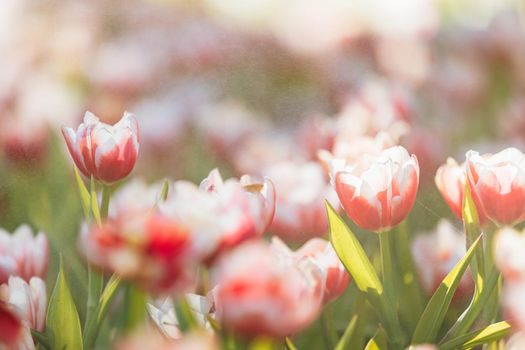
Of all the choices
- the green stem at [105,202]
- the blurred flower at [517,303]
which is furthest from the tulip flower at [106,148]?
the blurred flower at [517,303]

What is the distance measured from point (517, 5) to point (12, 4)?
1.93ft

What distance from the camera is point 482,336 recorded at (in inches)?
20.0

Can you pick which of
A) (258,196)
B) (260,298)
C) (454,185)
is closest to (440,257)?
(454,185)

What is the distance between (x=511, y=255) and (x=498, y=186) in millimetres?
46

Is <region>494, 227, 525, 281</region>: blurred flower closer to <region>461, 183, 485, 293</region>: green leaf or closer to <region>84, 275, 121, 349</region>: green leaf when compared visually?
<region>461, 183, 485, 293</region>: green leaf

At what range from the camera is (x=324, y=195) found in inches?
24.7

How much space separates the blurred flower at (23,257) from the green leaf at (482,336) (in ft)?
0.78

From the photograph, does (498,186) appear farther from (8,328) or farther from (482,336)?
(8,328)

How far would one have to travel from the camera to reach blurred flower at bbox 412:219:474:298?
2.07 ft

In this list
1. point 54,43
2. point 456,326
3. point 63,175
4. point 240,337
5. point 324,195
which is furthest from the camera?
point 54,43

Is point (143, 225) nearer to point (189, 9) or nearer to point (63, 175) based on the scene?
point (63, 175)

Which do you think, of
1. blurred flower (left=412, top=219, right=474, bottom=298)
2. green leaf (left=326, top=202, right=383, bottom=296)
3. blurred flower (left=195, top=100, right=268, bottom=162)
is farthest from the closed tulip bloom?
blurred flower (left=195, top=100, right=268, bottom=162)

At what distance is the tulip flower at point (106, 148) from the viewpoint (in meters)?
0.53

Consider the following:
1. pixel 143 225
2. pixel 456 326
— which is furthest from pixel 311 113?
pixel 143 225
